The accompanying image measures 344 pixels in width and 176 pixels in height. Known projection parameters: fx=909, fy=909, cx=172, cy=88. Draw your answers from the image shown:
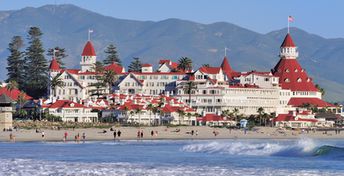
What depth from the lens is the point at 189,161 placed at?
160ft

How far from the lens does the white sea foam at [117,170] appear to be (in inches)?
1567

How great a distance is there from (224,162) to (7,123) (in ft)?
161

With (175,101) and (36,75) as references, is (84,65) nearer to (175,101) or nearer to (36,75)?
(36,75)

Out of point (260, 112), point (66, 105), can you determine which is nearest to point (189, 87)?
point (260, 112)

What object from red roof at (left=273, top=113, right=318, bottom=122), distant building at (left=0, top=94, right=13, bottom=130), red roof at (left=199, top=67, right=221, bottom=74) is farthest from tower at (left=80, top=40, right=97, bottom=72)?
distant building at (left=0, top=94, right=13, bottom=130)

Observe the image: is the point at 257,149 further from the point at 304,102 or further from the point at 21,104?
the point at 304,102

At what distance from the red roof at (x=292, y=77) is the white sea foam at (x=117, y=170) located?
341 ft

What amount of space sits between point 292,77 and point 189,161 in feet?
337

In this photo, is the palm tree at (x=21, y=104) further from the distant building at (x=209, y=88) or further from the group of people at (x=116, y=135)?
the group of people at (x=116, y=135)

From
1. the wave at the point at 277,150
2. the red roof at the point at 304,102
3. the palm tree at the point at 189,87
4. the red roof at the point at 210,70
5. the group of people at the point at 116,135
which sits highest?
the red roof at the point at 210,70

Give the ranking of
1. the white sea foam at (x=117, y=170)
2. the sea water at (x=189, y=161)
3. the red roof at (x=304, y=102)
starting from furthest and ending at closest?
1. the red roof at (x=304, y=102)
2. the sea water at (x=189, y=161)
3. the white sea foam at (x=117, y=170)

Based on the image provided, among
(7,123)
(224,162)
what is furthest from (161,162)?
(7,123)

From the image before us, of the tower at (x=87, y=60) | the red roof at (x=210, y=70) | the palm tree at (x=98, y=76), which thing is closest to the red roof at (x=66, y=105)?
the palm tree at (x=98, y=76)

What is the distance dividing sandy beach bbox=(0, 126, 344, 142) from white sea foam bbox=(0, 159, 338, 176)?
34904 millimetres
